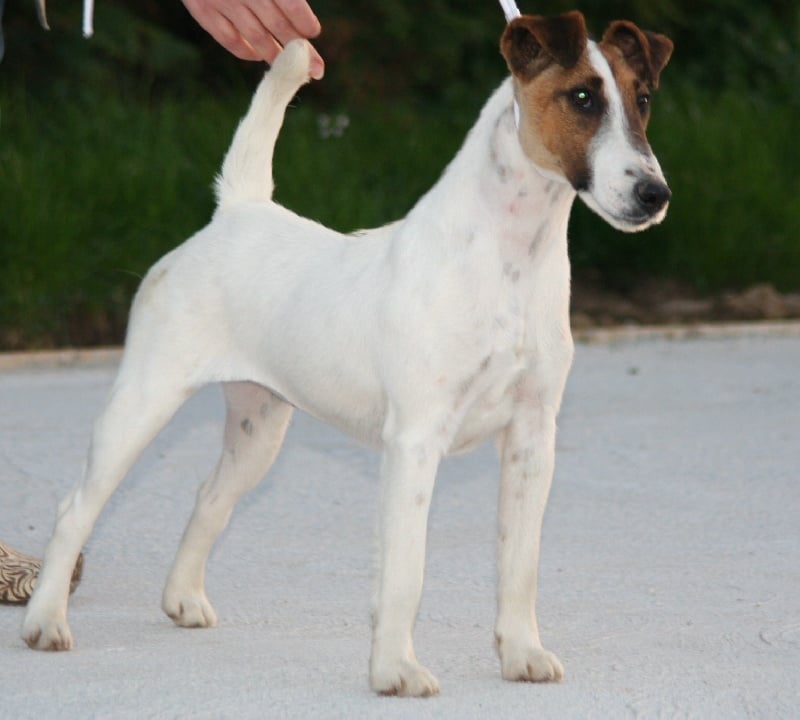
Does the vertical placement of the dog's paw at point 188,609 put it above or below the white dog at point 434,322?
below

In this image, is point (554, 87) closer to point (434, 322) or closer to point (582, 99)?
point (582, 99)

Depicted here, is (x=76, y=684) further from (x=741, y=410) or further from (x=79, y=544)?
(x=741, y=410)

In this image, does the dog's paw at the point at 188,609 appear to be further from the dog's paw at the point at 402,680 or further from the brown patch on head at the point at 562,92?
the brown patch on head at the point at 562,92

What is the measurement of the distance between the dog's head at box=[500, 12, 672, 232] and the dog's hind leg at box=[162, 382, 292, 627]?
134 centimetres

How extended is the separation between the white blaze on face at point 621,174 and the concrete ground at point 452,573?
4.02ft

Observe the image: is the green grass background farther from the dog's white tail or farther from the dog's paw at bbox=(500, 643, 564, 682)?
the dog's paw at bbox=(500, 643, 564, 682)

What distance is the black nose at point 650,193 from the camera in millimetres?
3775

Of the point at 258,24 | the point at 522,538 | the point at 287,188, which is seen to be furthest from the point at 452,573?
the point at 287,188

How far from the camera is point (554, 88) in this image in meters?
3.95

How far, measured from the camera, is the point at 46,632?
14.8 feet

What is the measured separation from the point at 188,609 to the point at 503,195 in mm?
1655

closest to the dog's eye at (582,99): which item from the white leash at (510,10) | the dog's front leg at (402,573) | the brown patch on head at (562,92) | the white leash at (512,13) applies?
the brown patch on head at (562,92)

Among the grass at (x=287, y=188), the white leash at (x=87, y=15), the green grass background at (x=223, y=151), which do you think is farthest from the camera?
the green grass background at (x=223, y=151)

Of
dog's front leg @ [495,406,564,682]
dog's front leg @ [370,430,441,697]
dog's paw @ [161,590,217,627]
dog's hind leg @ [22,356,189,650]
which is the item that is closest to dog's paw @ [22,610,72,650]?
dog's hind leg @ [22,356,189,650]
